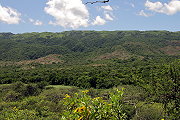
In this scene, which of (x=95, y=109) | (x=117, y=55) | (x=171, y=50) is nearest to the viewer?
(x=95, y=109)

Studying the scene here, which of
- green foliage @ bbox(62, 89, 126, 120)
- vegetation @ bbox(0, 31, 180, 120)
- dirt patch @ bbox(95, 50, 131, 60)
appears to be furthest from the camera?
dirt patch @ bbox(95, 50, 131, 60)

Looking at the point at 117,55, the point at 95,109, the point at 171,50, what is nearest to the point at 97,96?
the point at 95,109

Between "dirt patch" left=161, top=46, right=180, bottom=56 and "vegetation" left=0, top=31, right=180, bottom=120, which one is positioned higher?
"vegetation" left=0, top=31, right=180, bottom=120

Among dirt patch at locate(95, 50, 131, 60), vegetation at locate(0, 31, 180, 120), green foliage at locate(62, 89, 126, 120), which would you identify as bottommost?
dirt patch at locate(95, 50, 131, 60)

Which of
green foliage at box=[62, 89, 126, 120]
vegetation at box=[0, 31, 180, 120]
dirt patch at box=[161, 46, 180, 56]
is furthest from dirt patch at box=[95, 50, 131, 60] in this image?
green foliage at box=[62, 89, 126, 120]

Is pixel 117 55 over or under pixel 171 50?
under

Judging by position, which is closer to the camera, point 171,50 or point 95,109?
point 95,109

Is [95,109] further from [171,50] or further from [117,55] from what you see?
[171,50]

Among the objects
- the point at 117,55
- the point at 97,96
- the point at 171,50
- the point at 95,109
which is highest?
the point at 95,109

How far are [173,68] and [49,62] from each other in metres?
119

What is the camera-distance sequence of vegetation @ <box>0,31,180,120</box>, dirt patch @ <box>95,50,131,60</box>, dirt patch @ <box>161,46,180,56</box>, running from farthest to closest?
dirt patch @ <box>161,46,180,56</box> < dirt patch @ <box>95,50,131,60</box> < vegetation @ <box>0,31,180,120</box>

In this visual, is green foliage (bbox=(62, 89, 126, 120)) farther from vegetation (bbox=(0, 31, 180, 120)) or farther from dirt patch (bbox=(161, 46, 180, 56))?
dirt patch (bbox=(161, 46, 180, 56))

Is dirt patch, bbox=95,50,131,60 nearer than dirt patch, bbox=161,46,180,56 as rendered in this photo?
Yes

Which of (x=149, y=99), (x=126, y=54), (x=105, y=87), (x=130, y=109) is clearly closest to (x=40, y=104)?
(x=130, y=109)
